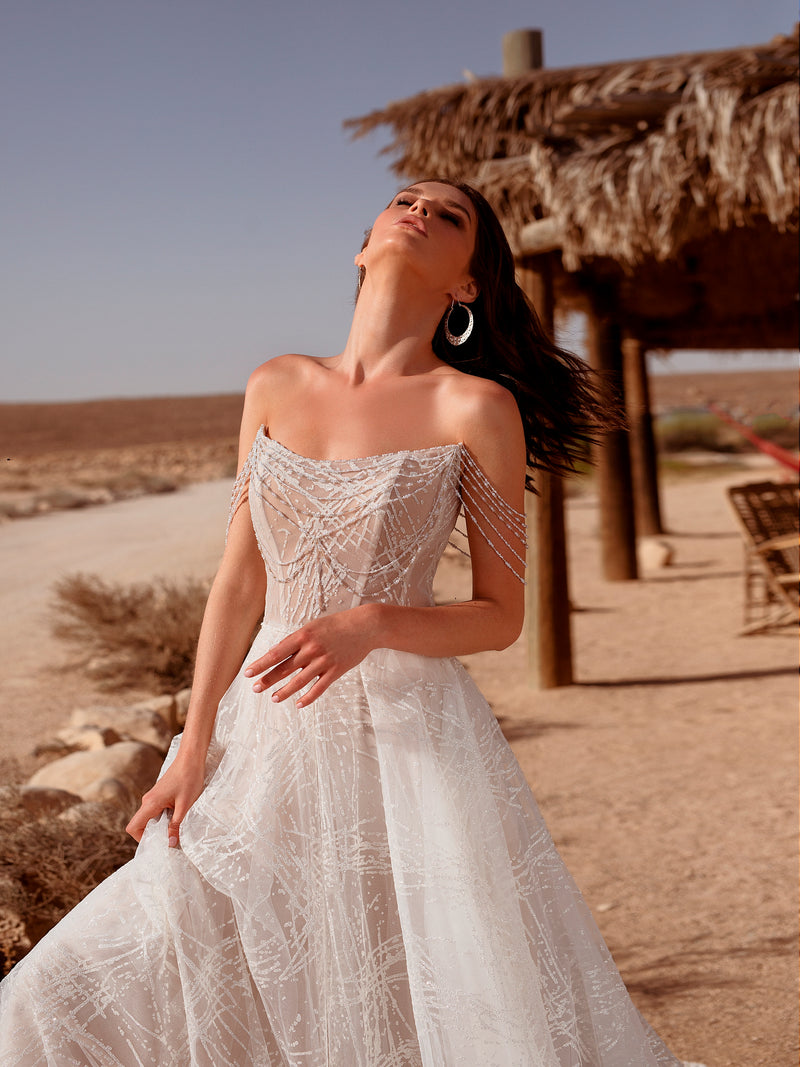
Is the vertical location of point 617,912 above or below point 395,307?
below

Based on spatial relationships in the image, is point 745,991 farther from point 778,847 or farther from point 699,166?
point 699,166

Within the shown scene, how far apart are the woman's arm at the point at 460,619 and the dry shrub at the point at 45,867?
1.44m

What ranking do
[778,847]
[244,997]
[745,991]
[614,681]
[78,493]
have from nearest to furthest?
[244,997], [745,991], [778,847], [614,681], [78,493]

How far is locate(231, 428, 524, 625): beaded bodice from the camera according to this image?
1.56 metres

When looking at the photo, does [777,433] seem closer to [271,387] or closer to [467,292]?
[467,292]

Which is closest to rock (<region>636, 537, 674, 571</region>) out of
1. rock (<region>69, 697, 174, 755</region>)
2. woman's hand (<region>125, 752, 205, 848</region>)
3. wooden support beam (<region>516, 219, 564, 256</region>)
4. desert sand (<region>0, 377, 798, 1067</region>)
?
desert sand (<region>0, 377, 798, 1067</region>)

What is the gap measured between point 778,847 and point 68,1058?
2.92 metres

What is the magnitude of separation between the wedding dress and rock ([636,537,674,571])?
809cm

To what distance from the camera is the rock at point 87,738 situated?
14.3ft

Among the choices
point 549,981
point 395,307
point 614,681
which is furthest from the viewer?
point 614,681

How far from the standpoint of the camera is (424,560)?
1618 mm

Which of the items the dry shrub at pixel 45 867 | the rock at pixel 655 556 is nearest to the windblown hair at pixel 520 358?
the dry shrub at pixel 45 867

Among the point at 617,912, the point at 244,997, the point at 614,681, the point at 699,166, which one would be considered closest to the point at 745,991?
the point at 617,912

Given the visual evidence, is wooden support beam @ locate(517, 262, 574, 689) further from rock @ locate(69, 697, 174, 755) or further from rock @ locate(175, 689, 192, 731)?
rock @ locate(69, 697, 174, 755)
